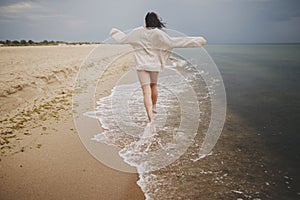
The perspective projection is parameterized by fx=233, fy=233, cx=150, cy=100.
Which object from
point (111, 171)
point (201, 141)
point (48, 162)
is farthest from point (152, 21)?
point (48, 162)

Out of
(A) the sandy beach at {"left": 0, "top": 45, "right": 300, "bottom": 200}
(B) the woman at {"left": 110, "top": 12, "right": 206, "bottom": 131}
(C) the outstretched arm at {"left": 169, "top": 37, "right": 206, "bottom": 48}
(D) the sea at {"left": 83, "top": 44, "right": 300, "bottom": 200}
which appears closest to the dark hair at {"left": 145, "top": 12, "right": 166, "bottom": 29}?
(B) the woman at {"left": 110, "top": 12, "right": 206, "bottom": 131}

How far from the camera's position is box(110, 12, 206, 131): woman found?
12.4 ft

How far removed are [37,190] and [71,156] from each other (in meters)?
0.77

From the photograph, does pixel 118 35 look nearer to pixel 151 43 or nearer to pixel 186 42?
pixel 151 43

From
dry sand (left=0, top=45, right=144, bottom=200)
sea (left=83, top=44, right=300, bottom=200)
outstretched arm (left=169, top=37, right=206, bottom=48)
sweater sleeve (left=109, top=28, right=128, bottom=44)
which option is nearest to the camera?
dry sand (left=0, top=45, right=144, bottom=200)

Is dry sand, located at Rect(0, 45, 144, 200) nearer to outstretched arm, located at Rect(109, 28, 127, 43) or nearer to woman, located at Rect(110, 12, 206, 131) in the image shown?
woman, located at Rect(110, 12, 206, 131)

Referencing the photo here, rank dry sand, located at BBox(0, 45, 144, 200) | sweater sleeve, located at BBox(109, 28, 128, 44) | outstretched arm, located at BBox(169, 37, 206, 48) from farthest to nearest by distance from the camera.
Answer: sweater sleeve, located at BBox(109, 28, 128, 44) < outstretched arm, located at BBox(169, 37, 206, 48) < dry sand, located at BBox(0, 45, 144, 200)

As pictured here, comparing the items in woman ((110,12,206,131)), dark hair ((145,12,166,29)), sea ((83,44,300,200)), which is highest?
dark hair ((145,12,166,29))

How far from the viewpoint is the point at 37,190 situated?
2.48 meters

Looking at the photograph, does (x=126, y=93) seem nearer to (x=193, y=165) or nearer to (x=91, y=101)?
(x=91, y=101)

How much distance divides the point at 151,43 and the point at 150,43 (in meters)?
0.02

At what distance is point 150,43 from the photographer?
12.6ft

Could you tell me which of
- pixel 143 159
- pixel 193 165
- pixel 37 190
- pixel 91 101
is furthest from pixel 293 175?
pixel 91 101

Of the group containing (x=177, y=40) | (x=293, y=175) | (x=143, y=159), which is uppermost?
(x=177, y=40)
